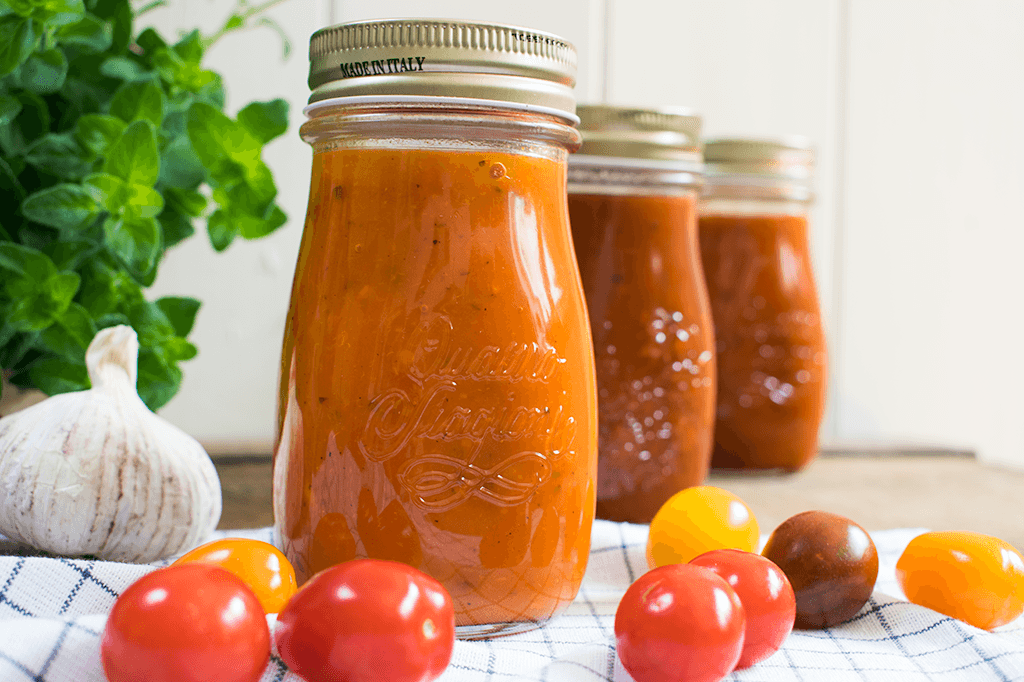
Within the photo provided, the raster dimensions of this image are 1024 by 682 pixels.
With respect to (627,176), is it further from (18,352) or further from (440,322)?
(18,352)

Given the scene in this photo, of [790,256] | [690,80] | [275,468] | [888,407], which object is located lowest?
[888,407]

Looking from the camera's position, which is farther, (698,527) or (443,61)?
(698,527)

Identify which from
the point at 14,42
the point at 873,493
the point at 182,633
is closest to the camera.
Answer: the point at 182,633

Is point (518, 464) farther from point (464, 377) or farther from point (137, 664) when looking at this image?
point (137, 664)


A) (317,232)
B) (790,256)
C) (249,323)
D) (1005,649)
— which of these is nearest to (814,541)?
(1005,649)

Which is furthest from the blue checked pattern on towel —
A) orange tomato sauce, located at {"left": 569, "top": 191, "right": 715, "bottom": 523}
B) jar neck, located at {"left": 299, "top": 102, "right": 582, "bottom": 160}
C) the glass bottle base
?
jar neck, located at {"left": 299, "top": 102, "right": 582, "bottom": 160}

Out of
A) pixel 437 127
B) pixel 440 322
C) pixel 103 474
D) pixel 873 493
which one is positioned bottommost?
pixel 873 493

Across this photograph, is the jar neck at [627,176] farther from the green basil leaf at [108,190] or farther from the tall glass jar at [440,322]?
the green basil leaf at [108,190]

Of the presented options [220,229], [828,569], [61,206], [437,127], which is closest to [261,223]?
[220,229]
